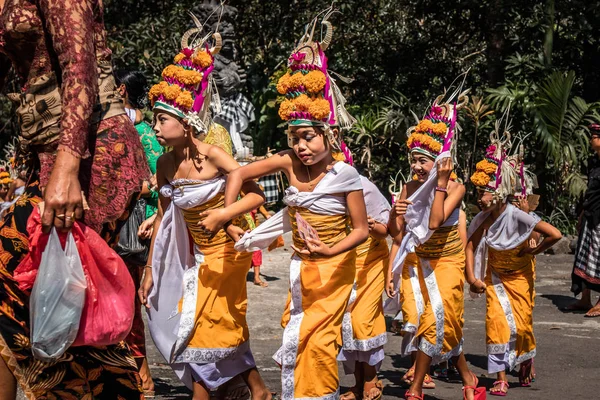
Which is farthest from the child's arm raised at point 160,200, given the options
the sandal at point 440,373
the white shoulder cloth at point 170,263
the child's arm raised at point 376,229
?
the sandal at point 440,373

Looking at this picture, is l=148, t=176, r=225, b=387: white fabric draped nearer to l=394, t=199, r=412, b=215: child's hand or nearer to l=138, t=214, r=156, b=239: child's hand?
l=138, t=214, r=156, b=239: child's hand

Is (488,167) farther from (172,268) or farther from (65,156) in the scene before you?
(65,156)

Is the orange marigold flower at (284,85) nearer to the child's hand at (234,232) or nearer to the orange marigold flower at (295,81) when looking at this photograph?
the orange marigold flower at (295,81)

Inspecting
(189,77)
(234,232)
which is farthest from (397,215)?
(189,77)

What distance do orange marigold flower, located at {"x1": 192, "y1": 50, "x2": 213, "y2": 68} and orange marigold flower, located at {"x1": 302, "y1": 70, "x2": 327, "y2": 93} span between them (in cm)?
74

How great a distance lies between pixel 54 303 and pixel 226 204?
2.73 m

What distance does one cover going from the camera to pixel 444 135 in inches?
308

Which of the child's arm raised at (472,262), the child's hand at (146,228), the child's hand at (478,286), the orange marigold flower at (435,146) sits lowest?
the child's hand at (478,286)

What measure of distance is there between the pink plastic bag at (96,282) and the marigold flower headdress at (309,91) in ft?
8.67

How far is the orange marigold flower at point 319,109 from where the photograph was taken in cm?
605

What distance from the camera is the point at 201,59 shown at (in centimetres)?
651

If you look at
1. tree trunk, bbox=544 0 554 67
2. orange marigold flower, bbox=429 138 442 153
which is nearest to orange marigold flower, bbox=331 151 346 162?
orange marigold flower, bbox=429 138 442 153

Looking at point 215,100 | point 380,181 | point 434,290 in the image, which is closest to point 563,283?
point 380,181

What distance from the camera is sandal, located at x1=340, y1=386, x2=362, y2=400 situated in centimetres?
726
